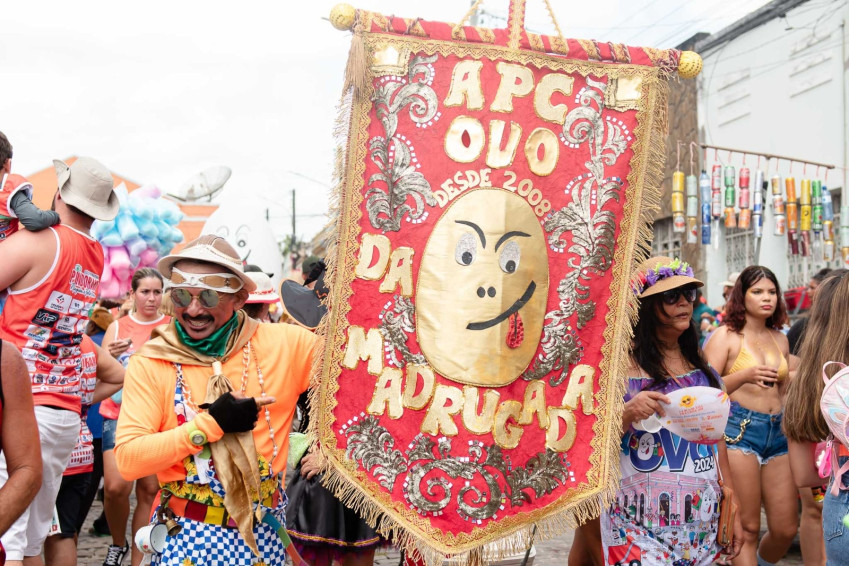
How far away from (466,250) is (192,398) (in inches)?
47.6

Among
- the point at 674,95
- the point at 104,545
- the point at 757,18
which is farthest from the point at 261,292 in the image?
the point at 674,95

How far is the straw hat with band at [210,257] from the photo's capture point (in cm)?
315

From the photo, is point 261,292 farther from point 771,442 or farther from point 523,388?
point 771,442

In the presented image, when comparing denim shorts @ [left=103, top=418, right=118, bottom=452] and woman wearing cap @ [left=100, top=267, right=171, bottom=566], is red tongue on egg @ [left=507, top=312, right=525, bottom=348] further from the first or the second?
denim shorts @ [left=103, top=418, right=118, bottom=452]

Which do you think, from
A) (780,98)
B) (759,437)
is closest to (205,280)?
(759,437)

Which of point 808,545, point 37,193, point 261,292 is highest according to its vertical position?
point 37,193

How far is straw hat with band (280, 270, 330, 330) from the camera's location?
460 centimetres

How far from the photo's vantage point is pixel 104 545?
6945 millimetres

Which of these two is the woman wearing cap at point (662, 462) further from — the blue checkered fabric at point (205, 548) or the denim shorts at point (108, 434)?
the denim shorts at point (108, 434)

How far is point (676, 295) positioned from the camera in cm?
414

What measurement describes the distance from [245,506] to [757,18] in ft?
52.3

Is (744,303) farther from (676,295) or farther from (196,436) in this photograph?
(196,436)

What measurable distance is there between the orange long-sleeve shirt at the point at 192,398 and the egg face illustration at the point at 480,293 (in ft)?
1.77

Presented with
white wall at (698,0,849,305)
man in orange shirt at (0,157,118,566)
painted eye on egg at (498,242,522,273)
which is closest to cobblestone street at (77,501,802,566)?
man in orange shirt at (0,157,118,566)
